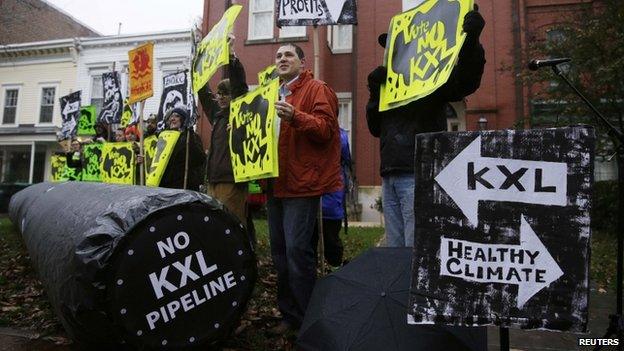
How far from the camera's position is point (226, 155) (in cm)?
444

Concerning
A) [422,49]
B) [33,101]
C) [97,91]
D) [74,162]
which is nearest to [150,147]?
[74,162]

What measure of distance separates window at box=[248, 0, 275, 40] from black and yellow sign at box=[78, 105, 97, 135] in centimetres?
627

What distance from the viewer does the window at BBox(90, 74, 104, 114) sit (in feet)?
69.2

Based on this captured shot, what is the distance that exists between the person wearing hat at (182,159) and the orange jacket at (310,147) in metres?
2.31

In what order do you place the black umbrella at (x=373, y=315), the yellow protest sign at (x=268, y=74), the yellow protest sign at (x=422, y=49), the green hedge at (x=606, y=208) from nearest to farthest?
the black umbrella at (x=373, y=315), the yellow protest sign at (x=422, y=49), the yellow protest sign at (x=268, y=74), the green hedge at (x=606, y=208)

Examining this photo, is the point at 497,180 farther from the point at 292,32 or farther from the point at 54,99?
the point at 54,99

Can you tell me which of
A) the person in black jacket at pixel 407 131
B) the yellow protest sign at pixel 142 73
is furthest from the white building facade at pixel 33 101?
the person in black jacket at pixel 407 131

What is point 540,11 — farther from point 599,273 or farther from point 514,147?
point 514,147

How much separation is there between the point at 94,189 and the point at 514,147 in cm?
290

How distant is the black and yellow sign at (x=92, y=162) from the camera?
25.7 ft

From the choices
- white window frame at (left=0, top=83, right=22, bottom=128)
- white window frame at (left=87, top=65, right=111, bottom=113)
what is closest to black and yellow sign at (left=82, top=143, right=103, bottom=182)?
white window frame at (left=87, top=65, right=111, bottom=113)

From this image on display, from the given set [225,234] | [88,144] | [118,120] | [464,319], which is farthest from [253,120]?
[118,120]

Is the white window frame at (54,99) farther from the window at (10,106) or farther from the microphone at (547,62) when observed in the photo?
the microphone at (547,62)

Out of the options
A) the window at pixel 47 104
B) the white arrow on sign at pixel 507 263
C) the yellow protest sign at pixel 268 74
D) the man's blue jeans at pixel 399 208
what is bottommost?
the white arrow on sign at pixel 507 263
